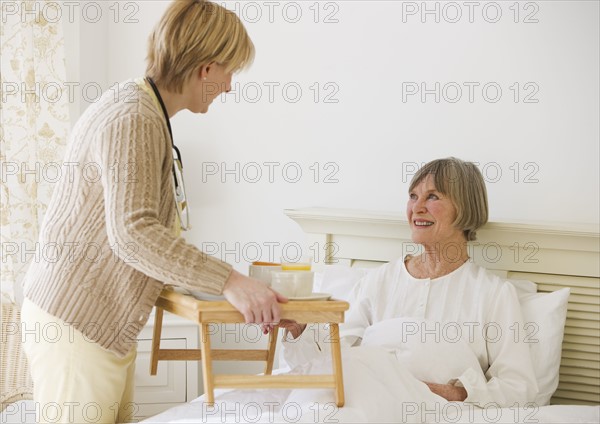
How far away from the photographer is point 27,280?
1.58m

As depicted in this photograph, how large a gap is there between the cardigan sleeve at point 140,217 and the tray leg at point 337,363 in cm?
23

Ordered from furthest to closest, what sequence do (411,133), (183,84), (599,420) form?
(411,133), (599,420), (183,84)

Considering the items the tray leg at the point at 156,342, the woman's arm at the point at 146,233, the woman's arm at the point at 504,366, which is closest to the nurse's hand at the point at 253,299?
the woman's arm at the point at 146,233

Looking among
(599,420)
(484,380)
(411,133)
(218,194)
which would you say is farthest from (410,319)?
(218,194)

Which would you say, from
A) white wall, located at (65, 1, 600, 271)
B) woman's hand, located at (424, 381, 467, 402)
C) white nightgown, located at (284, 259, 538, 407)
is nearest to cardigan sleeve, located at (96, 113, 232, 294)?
white nightgown, located at (284, 259, 538, 407)

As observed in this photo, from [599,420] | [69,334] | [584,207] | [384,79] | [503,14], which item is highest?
[503,14]

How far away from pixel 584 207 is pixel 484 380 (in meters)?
0.86

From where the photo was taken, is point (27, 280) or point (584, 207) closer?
point (27, 280)

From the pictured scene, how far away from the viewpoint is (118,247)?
1.44 metres

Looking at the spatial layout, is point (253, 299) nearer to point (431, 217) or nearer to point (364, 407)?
point (364, 407)

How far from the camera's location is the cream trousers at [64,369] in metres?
1.51

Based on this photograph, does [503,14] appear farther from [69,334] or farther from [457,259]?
[69,334]

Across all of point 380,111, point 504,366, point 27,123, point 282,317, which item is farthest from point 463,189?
point 27,123

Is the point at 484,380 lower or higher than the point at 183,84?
lower
